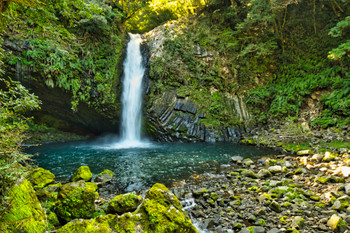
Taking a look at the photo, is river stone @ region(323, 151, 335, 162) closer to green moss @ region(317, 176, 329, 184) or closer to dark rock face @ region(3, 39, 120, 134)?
green moss @ region(317, 176, 329, 184)

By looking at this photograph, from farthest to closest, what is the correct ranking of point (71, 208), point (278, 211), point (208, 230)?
point (278, 211) < point (208, 230) < point (71, 208)

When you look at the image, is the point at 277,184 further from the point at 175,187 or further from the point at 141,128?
the point at 141,128

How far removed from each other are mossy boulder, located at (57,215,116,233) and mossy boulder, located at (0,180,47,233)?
0.28 meters

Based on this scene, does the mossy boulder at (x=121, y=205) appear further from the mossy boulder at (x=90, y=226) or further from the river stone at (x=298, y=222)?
the river stone at (x=298, y=222)

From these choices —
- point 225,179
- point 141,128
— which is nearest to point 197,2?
point 141,128

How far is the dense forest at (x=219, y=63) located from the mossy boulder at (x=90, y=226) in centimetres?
1016

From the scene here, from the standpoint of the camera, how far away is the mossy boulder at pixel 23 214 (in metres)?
1.88

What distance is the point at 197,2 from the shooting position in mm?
16266

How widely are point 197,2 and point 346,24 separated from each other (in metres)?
11.4

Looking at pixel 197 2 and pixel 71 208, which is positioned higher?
pixel 197 2

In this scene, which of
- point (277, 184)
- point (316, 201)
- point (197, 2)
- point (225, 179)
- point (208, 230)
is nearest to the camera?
point (208, 230)

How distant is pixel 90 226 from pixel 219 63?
14554mm

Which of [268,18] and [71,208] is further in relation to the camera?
[268,18]

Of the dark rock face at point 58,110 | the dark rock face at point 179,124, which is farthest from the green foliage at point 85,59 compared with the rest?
the dark rock face at point 179,124
